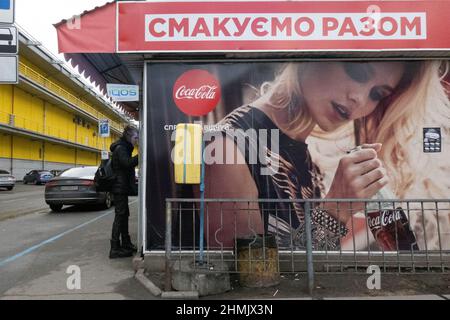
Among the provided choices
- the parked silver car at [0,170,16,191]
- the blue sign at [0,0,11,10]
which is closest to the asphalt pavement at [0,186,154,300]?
the blue sign at [0,0,11,10]

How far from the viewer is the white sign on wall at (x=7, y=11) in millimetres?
5895

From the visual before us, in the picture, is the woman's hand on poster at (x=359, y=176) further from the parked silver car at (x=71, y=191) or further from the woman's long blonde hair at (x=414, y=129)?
the parked silver car at (x=71, y=191)

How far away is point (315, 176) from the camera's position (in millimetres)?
6055

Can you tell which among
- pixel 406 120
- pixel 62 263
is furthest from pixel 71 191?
pixel 406 120

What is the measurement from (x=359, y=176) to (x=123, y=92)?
3854 millimetres

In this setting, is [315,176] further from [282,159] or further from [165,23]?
[165,23]

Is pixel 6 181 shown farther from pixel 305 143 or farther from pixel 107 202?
pixel 305 143

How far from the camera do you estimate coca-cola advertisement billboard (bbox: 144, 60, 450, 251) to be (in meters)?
6.03

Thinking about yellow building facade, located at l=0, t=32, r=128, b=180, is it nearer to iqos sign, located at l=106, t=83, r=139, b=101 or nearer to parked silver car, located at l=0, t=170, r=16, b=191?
parked silver car, located at l=0, t=170, r=16, b=191

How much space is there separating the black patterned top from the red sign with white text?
1.11 metres
